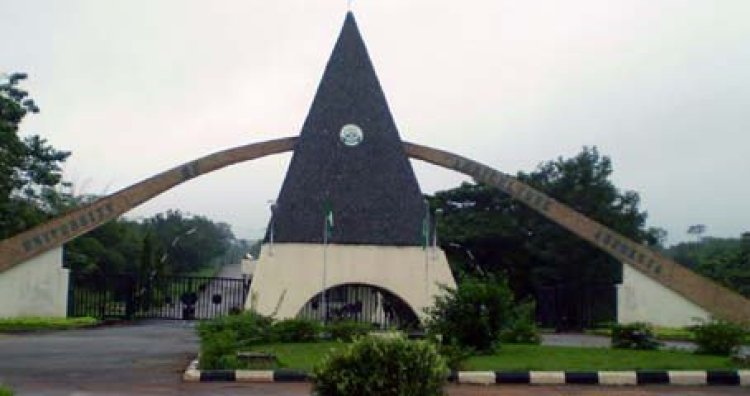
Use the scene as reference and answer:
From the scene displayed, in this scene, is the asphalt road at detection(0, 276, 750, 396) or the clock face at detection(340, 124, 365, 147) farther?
the clock face at detection(340, 124, 365, 147)

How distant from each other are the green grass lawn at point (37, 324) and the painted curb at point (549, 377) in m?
11.1

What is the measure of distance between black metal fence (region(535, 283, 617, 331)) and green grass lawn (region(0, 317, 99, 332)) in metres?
13.2

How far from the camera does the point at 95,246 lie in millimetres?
41781

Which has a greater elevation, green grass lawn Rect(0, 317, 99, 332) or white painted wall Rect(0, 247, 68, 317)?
white painted wall Rect(0, 247, 68, 317)

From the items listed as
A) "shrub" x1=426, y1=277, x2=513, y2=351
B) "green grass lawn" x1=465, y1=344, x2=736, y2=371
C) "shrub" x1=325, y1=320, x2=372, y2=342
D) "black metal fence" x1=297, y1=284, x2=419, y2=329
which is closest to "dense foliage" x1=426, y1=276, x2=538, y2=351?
"shrub" x1=426, y1=277, x2=513, y2=351

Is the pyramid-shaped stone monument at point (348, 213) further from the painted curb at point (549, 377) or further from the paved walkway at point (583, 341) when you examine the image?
the painted curb at point (549, 377)

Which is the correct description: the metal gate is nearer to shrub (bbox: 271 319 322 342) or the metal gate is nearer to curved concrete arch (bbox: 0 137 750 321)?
curved concrete arch (bbox: 0 137 750 321)

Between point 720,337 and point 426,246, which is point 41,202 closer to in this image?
point 426,246

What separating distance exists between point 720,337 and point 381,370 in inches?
400

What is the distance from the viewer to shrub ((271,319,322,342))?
59.4ft

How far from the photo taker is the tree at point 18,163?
2678 cm

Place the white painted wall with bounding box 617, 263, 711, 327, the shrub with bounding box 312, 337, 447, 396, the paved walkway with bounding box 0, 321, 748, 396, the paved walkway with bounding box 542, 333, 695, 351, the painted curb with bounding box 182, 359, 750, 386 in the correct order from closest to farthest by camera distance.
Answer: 1. the shrub with bounding box 312, 337, 447, 396
2. the paved walkway with bounding box 0, 321, 748, 396
3. the painted curb with bounding box 182, 359, 750, 386
4. the paved walkway with bounding box 542, 333, 695, 351
5. the white painted wall with bounding box 617, 263, 711, 327

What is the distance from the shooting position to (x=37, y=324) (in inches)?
862

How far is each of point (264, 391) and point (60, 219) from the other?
46.2 feet
